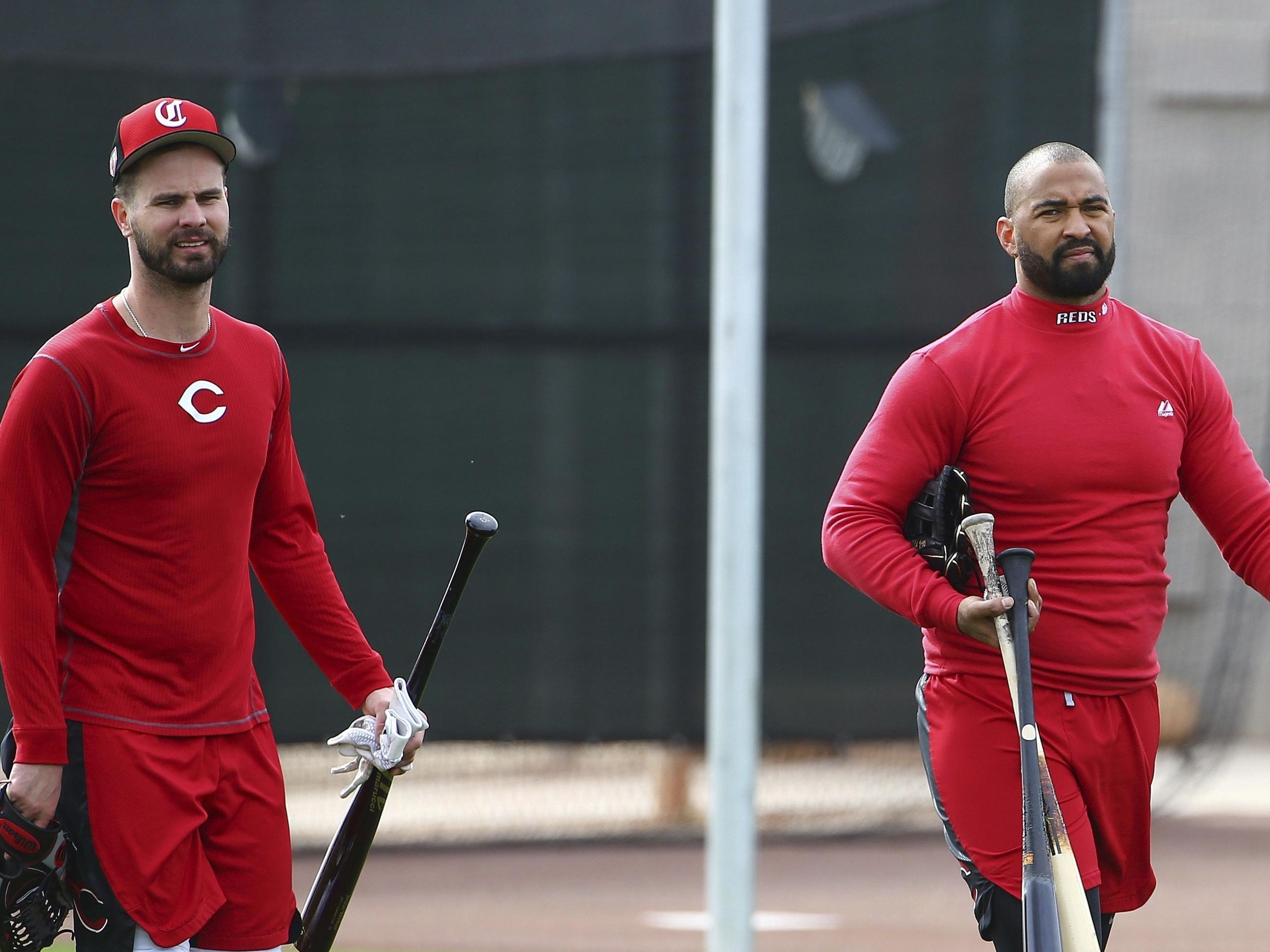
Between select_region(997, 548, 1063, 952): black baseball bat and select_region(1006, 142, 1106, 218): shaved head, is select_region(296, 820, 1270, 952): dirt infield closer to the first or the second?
select_region(997, 548, 1063, 952): black baseball bat

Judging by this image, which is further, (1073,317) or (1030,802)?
(1073,317)

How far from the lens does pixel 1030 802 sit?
9.83 ft

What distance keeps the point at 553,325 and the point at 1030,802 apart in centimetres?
513

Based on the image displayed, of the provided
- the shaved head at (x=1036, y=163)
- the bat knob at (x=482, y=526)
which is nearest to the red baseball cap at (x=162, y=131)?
the bat knob at (x=482, y=526)

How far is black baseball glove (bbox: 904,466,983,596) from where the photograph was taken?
125 inches

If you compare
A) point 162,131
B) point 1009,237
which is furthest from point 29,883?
point 1009,237

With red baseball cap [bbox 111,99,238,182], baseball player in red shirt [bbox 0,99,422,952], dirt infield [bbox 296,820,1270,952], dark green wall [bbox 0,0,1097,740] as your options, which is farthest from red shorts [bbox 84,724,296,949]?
dark green wall [bbox 0,0,1097,740]

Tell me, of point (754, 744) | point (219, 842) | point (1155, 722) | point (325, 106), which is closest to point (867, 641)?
point (754, 744)

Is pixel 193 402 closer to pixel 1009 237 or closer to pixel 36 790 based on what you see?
pixel 36 790

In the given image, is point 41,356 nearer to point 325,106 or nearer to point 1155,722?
point 1155,722

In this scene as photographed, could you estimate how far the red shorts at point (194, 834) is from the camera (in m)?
2.96

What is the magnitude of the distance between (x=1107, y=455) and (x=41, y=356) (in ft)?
5.72

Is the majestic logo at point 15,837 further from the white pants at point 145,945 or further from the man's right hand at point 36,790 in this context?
the white pants at point 145,945

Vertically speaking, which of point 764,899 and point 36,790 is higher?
point 36,790
